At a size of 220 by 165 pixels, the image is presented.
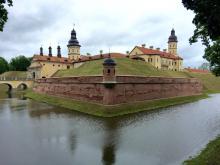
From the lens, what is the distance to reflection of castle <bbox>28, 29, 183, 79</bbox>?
60.6 metres

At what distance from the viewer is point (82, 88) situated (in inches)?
1234

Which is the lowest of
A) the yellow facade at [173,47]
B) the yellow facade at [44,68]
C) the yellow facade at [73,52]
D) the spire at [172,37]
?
the yellow facade at [44,68]

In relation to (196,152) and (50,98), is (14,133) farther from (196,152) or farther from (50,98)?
(50,98)

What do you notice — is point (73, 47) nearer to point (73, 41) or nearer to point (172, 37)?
point (73, 41)

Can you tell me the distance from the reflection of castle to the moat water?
3406cm

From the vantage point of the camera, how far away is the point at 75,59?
70.3 metres

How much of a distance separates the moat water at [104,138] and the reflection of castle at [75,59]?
34.1 metres

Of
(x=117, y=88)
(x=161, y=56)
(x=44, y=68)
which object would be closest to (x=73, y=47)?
(x=44, y=68)

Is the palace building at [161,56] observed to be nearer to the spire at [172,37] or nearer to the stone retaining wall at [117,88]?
the spire at [172,37]

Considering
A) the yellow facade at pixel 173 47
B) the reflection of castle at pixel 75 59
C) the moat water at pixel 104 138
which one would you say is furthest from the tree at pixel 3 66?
the moat water at pixel 104 138

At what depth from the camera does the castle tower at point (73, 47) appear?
231 ft

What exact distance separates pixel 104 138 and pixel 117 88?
415 inches

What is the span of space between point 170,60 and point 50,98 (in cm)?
3928

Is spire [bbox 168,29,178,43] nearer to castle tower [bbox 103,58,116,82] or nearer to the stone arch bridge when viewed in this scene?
the stone arch bridge
